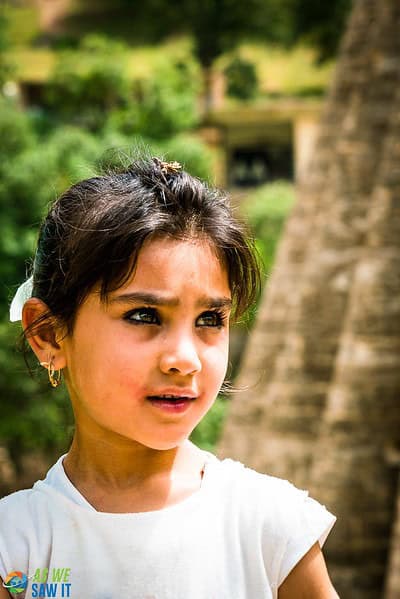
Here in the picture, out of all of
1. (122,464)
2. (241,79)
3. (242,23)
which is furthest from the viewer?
(241,79)

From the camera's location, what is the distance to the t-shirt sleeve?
1.53 meters

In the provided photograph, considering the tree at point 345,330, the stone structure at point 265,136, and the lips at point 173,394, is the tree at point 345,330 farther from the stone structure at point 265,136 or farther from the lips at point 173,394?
the stone structure at point 265,136

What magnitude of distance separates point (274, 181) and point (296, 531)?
2937cm

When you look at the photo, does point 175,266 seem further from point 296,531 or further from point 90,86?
point 90,86

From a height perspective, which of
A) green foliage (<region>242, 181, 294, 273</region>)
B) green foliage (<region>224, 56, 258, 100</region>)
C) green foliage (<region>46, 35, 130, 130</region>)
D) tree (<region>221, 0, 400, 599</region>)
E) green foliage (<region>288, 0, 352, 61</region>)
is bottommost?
tree (<region>221, 0, 400, 599</region>)

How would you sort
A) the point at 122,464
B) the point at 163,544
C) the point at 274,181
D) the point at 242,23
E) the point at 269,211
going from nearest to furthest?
the point at 163,544
the point at 122,464
the point at 269,211
the point at 242,23
the point at 274,181

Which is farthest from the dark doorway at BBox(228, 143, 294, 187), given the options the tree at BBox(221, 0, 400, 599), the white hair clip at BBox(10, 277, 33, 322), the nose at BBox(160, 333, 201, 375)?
the nose at BBox(160, 333, 201, 375)

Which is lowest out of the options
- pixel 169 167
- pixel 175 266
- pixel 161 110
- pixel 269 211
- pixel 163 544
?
pixel 163 544

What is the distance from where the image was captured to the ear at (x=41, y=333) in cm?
167

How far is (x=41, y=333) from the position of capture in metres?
1.69

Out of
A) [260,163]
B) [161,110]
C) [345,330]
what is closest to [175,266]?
[345,330]

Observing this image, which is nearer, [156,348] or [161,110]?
[156,348]

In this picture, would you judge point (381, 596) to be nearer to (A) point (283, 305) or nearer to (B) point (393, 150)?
(A) point (283, 305)

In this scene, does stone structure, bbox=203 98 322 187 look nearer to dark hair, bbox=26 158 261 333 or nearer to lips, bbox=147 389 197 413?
dark hair, bbox=26 158 261 333
